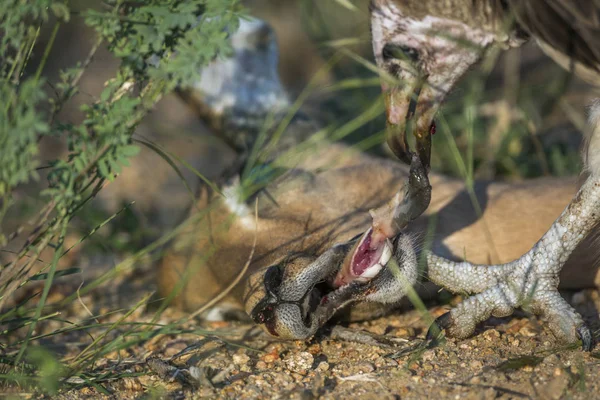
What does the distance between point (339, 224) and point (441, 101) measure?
1.87 ft

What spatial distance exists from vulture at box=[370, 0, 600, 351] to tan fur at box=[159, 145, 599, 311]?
22cm

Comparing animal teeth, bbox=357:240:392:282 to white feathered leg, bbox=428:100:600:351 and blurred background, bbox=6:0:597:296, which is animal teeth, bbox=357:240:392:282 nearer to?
white feathered leg, bbox=428:100:600:351

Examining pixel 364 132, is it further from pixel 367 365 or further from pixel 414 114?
pixel 367 365

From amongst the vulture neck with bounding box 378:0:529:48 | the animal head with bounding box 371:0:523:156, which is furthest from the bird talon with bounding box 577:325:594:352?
the vulture neck with bounding box 378:0:529:48

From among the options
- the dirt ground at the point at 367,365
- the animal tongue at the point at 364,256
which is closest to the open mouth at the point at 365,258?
the animal tongue at the point at 364,256

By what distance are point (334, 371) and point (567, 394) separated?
65 cm

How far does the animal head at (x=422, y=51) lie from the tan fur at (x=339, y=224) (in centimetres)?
27

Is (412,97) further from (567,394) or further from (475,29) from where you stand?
(567,394)

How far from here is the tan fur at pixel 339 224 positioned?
2668 millimetres

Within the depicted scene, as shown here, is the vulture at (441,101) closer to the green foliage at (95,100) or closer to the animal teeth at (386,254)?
the animal teeth at (386,254)

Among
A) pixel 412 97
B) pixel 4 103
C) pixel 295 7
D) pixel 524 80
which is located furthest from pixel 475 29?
pixel 295 7

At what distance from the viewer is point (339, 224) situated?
8.89ft

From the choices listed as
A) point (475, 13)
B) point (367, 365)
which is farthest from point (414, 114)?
point (367, 365)

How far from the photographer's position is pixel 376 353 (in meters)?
2.34
